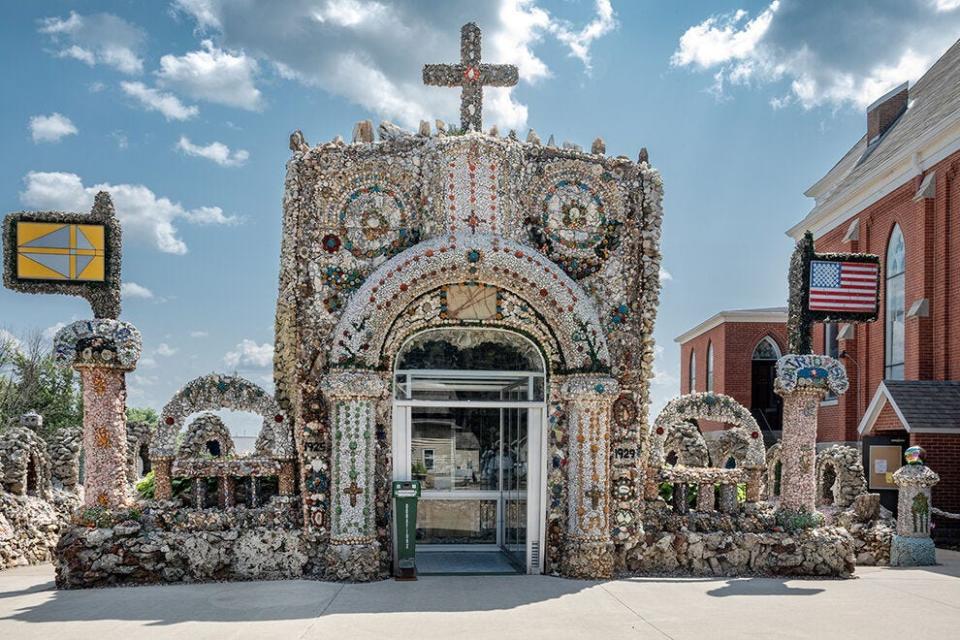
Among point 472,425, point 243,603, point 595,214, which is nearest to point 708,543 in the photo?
point 472,425

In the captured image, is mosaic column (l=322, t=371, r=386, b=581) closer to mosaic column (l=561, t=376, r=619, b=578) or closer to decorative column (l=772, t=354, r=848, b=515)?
mosaic column (l=561, t=376, r=619, b=578)

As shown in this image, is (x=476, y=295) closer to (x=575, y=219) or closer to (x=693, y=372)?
(x=575, y=219)

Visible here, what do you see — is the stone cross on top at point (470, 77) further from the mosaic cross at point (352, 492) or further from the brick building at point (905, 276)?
the brick building at point (905, 276)

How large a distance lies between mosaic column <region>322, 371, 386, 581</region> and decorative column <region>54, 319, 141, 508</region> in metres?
2.50

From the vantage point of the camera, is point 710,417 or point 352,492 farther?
point 710,417

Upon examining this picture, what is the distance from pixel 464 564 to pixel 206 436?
3911 millimetres

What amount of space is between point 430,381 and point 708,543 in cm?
410

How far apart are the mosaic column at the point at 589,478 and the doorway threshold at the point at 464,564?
34.4 inches

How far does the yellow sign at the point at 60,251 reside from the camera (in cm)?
1038

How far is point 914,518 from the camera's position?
12.9 m

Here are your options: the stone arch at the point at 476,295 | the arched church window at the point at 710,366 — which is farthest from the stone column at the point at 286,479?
the arched church window at the point at 710,366

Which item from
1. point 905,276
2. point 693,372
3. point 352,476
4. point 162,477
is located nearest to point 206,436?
point 162,477

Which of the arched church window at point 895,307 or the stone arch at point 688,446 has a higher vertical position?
the arched church window at point 895,307

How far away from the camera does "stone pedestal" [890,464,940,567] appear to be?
12.8 m
